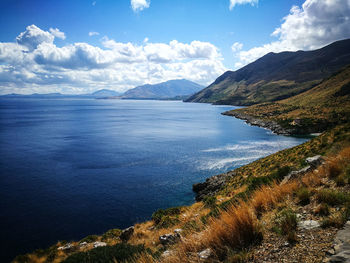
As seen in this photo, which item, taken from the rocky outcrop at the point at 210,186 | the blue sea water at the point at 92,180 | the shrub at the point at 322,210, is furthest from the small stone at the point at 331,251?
the rocky outcrop at the point at 210,186

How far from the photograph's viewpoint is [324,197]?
7.13 m

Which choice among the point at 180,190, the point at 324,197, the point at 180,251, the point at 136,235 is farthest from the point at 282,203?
the point at 180,190

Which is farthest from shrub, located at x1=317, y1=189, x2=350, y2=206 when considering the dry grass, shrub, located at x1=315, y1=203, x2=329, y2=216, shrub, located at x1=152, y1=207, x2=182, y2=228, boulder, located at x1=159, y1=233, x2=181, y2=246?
shrub, located at x1=152, y1=207, x2=182, y2=228

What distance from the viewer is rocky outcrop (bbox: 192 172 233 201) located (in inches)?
1214

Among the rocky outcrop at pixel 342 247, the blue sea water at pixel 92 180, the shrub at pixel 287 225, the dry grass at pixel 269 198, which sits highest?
the rocky outcrop at pixel 342 247

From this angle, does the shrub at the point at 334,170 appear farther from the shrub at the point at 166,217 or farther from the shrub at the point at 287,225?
the shrub at the point at 166,217

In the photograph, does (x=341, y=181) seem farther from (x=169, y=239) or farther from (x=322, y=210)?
(x=169, y=239)

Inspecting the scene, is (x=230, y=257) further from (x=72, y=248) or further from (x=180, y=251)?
(x=72, y=248)

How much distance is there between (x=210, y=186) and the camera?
3247cm

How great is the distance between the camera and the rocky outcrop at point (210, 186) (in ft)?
101

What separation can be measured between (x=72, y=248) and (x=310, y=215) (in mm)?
18698

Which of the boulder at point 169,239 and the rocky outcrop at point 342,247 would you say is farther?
the boulder at point 169,239

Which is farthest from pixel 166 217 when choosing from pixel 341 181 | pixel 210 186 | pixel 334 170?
pixel 341 181

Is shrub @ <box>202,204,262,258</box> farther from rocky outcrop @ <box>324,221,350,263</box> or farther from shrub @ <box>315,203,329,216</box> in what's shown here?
shrub @ <box>315,203,329,216</box>
